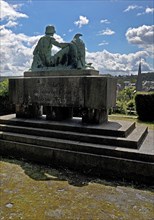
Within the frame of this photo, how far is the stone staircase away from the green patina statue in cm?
166

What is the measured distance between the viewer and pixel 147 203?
125 inches

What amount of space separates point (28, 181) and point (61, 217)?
1240 millimetres

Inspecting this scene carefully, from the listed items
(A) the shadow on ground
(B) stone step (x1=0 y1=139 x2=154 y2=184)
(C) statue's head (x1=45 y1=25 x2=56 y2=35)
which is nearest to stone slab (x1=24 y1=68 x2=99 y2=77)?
(C) statue's head (x1=45 y1=25 x2=56 y2=35)

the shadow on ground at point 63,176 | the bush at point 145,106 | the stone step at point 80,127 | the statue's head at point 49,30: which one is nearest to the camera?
the shadow on ground at point 63,176

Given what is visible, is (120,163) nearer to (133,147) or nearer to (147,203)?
(133,147)

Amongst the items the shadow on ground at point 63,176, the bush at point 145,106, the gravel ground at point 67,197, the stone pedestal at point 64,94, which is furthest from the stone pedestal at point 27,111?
the bush at point 145,106

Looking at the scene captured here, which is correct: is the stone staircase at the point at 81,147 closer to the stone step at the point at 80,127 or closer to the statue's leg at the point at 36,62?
the stone step at the point at 80,127

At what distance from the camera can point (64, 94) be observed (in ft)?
17.9

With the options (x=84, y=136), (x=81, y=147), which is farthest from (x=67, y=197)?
(x=84, y=136)

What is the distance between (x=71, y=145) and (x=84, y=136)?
0.35 meters

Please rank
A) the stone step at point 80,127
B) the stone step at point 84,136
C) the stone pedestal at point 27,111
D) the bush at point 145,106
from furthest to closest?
the bush at point 145,106
the stone pedestal at point 27,111
the stone step at point 80,127
the stone step at point 84,136

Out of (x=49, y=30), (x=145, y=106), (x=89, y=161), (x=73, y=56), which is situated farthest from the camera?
(x=145, y=106)

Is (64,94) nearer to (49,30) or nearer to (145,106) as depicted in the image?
(49,30)

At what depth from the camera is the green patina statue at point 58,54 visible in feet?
19.3
